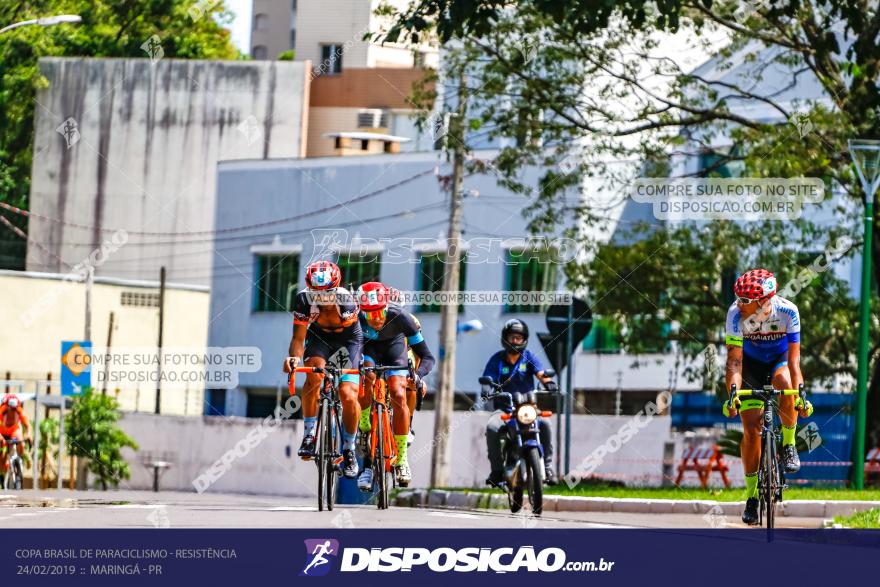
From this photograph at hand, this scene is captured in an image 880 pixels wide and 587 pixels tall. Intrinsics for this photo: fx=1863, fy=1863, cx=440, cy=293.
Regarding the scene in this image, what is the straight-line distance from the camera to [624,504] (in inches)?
893

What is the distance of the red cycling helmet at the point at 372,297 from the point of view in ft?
48.9

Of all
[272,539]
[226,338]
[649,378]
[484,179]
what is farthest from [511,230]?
[272,539]

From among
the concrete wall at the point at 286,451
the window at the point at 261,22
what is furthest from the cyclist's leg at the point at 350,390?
the window at the point at 261,22

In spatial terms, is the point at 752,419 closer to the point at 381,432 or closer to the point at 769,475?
the point at 769,475

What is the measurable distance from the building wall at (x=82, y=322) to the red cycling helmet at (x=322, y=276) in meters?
27.9

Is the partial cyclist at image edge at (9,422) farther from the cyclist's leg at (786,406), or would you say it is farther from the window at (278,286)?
the cyclist's leg at (786,406)

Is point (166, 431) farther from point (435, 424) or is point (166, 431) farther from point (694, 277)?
point (694, 277)

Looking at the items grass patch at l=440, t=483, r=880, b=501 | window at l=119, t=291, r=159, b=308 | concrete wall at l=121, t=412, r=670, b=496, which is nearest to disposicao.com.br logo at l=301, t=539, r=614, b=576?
grass patch at l=440, t=483, r=880, b=501

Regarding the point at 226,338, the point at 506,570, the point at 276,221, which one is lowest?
the point at 506,570

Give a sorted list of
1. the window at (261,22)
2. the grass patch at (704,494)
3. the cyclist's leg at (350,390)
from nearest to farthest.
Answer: the cyclist's leg at (350,390) < the grass patch at (704,494) < the window at (261,22)

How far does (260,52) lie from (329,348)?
31170mm

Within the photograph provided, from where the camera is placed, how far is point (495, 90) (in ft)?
97.0

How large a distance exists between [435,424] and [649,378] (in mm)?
13084

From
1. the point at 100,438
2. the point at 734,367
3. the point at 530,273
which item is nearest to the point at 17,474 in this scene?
the point at 100,438
